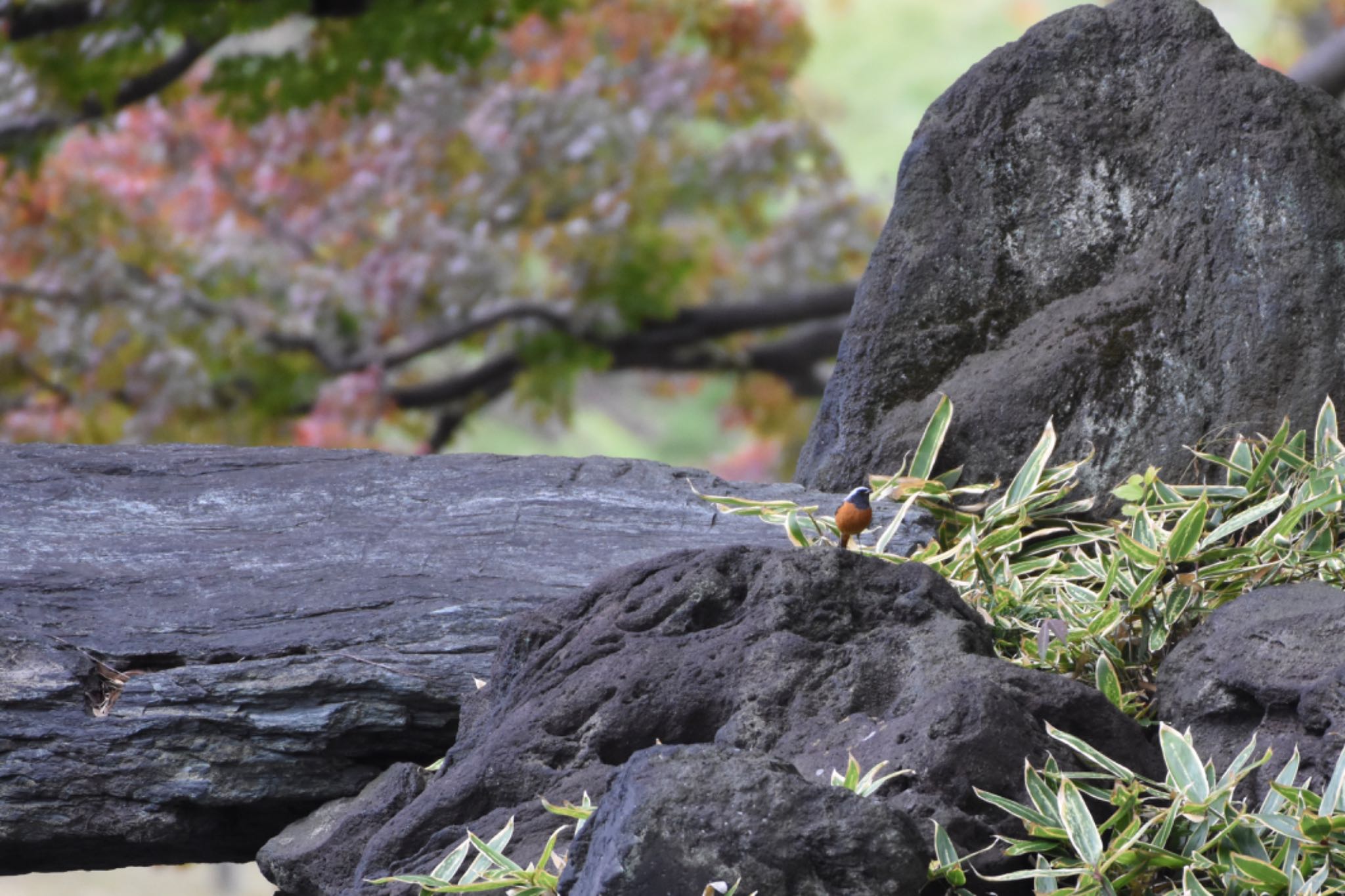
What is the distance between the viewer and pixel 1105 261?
306cm

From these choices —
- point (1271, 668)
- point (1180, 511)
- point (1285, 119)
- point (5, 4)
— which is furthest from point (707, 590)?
point (5, 4)

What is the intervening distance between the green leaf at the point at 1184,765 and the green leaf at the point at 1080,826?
16 cm

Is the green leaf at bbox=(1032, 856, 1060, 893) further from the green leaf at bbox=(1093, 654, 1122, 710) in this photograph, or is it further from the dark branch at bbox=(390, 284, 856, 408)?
the dark branch at bbox=(390, 284, 856, 408)

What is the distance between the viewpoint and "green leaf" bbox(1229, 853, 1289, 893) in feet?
5.84

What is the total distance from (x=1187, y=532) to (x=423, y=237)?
195 inches

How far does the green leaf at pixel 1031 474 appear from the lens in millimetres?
2811

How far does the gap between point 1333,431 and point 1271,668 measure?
2.75 feet

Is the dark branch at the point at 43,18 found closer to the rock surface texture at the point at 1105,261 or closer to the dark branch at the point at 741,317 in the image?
the dark branch at the point at 741,317

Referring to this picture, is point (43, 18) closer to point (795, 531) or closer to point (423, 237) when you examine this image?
point (423, 237)

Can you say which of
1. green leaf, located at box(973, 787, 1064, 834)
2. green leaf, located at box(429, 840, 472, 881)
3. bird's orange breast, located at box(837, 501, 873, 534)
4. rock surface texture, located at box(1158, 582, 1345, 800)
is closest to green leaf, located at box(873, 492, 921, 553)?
bird's orange breast, located at box(837, 501, 873, 534)

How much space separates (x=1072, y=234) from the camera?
10.0ft

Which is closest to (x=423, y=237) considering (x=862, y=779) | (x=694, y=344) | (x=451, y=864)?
(x=694, y=344)

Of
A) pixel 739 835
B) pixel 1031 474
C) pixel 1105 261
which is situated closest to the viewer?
pixel 739 835

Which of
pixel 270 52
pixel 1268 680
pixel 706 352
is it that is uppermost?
pixel 270 52
